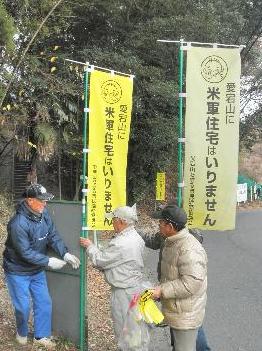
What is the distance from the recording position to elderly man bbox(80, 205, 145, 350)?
437 centimetres

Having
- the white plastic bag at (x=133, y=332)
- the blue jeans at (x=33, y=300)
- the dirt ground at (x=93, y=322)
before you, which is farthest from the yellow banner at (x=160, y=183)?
the white plastic bag at (x=133, y=332)

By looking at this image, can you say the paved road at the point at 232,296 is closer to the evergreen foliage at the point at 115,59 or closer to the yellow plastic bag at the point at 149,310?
the yellow plastic bag at the point at 149,310

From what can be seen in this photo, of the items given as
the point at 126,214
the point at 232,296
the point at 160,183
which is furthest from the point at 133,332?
the point at 160,183

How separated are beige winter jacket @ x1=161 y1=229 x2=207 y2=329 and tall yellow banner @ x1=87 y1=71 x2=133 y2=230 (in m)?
1.58

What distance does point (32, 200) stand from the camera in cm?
499

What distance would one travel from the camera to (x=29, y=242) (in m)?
4.99

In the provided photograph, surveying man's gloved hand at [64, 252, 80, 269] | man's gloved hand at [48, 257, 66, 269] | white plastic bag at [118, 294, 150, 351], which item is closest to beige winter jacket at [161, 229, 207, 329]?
white plastic bag at [118, 294, 150, 351]

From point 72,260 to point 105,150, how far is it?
1274 mm

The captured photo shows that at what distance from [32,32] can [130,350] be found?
9.45m

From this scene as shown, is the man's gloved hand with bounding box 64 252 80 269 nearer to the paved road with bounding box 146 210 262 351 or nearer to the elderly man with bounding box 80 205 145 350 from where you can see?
the elderly man with bounding box 80 205 145 350

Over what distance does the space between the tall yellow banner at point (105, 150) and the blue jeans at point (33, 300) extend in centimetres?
83

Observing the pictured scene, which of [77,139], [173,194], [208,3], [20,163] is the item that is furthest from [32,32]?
[173,194]

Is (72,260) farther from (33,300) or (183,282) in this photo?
(183,282)

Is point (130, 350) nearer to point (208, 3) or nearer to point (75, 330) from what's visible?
point (75, 330)
